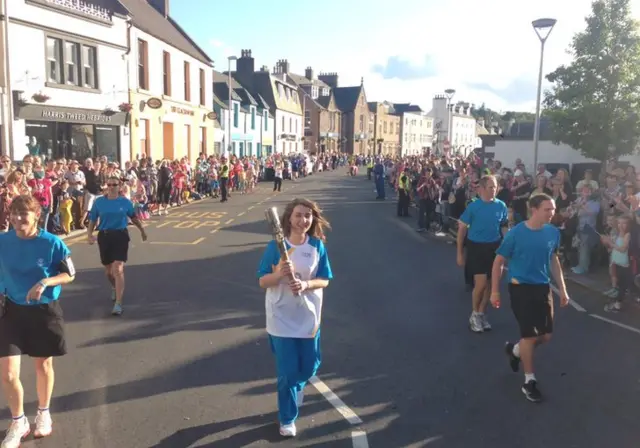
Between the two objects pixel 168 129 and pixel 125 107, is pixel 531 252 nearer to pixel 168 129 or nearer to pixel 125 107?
pixel 125 107

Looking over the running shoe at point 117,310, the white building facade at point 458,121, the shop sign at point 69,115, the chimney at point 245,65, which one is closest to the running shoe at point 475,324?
the running shoe at point 117,310

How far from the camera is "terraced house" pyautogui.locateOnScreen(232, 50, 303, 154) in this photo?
178 ft

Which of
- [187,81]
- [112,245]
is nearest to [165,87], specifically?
[187,81]

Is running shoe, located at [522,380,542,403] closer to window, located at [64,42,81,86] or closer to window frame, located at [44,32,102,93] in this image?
window frame, located at [44,32,102,93]

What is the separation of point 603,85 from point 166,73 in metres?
20.3

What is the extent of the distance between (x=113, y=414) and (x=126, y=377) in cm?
75

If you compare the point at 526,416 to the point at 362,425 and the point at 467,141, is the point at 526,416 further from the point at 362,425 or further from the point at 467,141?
the point at 467,141

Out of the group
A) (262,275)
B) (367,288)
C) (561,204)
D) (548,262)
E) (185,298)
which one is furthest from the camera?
(561,204)

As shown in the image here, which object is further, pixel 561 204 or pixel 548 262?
pixel 561 204

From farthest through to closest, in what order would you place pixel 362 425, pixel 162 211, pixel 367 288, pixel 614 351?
1. pixel 162 211
2. pixel 367 288
3. pixel 614 351
4. pixel 362 425

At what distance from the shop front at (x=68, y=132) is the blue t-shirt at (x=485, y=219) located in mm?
16353

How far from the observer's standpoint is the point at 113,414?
4.52 m

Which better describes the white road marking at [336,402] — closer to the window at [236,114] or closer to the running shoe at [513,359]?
the running shoe at [513,359]

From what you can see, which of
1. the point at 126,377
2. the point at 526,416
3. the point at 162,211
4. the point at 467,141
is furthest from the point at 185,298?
the point at 467,141
